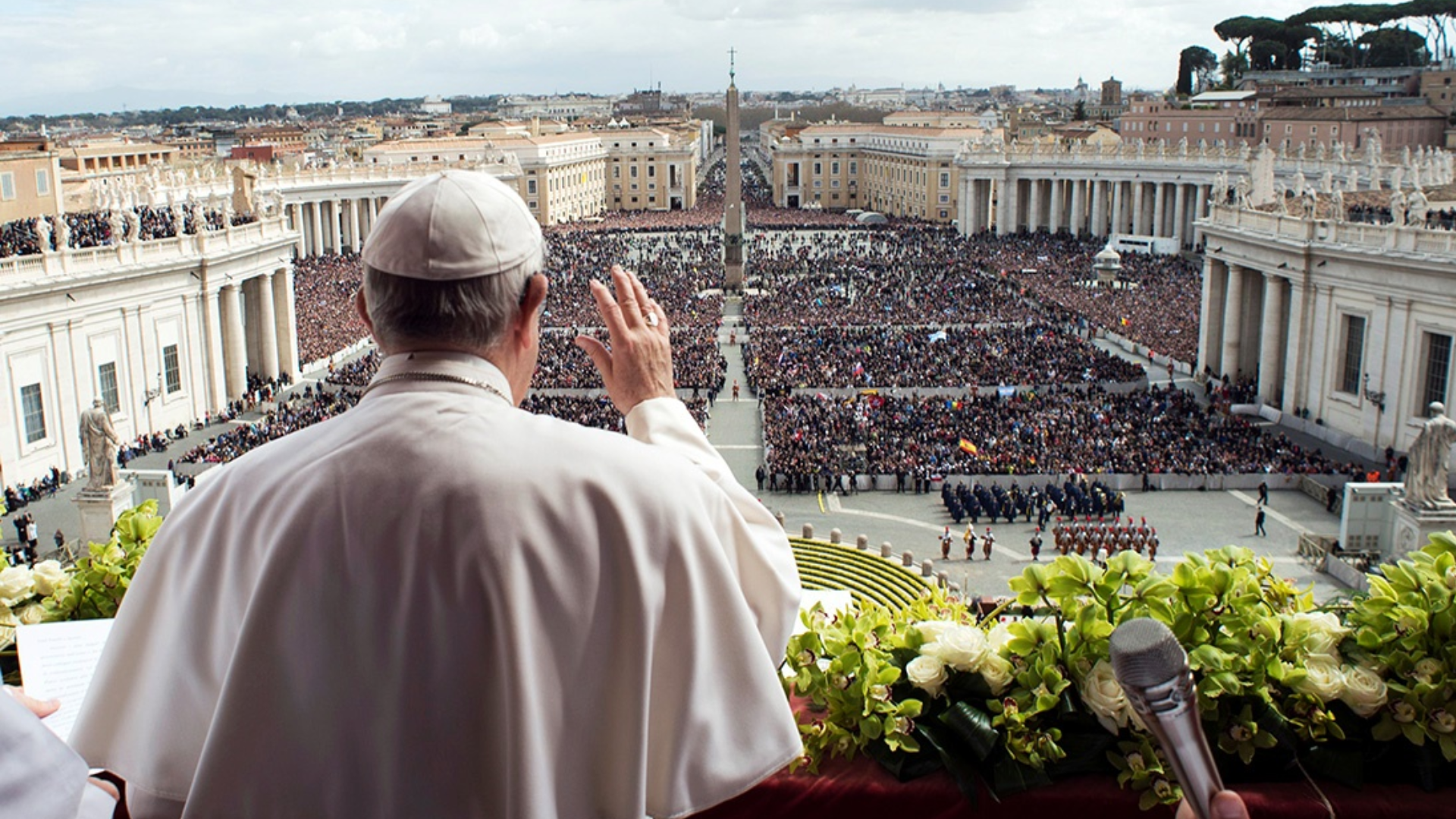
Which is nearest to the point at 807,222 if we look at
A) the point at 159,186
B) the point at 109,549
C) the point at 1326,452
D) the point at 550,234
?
the point at 550,234

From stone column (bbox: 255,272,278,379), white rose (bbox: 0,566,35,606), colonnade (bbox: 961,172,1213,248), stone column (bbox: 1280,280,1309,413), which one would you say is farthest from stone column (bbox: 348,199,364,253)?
white rose (bbox: 0,566,35,606)

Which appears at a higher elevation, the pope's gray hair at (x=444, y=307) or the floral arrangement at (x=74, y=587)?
the pope's gray hair at (x=444, y=307)

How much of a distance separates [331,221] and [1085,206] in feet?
169

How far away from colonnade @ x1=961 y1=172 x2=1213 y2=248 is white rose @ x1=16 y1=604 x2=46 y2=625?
76.6m

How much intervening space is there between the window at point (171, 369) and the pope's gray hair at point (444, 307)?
38.2 meters

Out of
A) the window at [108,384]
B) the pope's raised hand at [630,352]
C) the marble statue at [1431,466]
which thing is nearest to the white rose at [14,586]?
the pope's raised hand at [630,352]

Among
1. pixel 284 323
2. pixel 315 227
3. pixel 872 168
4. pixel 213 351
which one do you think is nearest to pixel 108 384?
pixel 213 351

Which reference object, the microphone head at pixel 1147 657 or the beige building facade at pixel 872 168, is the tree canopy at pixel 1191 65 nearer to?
the beige building facade at pixel 872 168

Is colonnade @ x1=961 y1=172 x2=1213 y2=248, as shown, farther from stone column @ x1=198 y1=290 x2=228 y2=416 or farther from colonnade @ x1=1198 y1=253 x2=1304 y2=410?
stone column @ x1=198 y1=290 x2=228 y2=416

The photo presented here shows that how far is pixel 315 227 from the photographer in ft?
259

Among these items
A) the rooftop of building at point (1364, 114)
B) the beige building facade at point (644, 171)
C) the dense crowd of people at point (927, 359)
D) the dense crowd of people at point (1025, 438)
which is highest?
the rooftop of building at point (1364, 114)

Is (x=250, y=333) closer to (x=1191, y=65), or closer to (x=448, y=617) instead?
(x=448, y=617)

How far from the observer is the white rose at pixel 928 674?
193 inches

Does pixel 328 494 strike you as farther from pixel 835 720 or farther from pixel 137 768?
pixel 835 720
